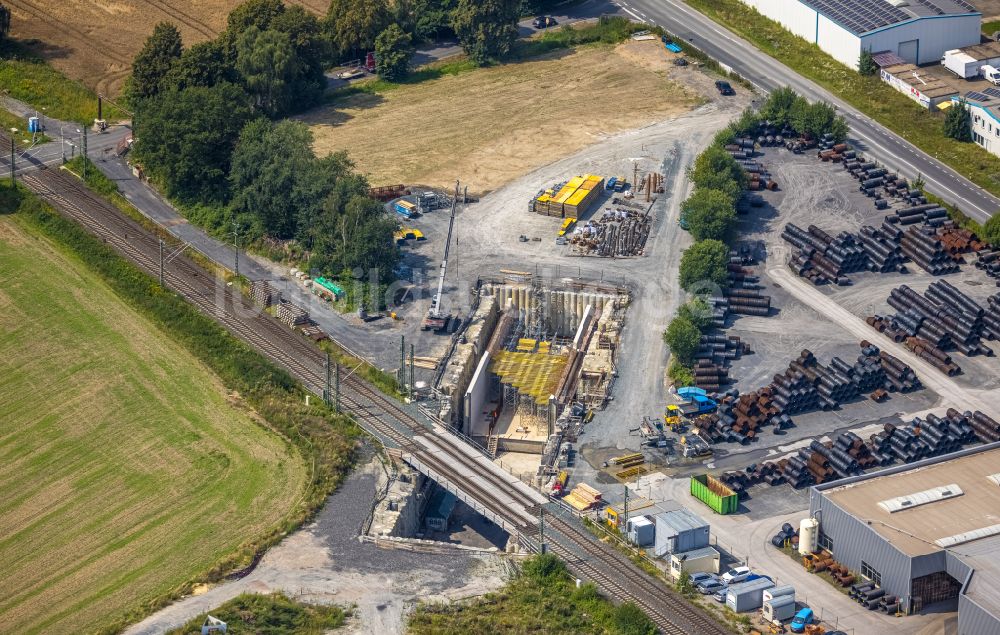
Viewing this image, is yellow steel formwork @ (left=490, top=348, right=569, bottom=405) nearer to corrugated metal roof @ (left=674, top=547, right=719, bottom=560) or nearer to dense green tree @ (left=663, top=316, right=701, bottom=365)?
dense green tree @ (left=663, top=316, right=701, bottom=365)

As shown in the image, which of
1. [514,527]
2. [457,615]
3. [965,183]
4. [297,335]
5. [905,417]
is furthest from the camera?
[965,183]

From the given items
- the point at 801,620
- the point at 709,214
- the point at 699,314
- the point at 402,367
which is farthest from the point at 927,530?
the point at 709,214

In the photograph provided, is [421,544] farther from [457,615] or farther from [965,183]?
[965,183]

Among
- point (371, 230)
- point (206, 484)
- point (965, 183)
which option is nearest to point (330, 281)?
point (371, 230)

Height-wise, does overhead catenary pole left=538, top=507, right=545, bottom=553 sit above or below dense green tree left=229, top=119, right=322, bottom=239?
below

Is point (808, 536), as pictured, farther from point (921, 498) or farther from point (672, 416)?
point (672, 416)

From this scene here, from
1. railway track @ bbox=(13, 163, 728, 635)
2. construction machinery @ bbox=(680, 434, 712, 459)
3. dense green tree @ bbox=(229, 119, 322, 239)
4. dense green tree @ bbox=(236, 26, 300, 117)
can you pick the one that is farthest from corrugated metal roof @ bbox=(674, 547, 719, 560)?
dense green tree @ bbox=(236, 26, 300, 117)

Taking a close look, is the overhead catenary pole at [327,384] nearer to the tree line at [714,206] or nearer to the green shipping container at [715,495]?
the tree line at [714,206]
